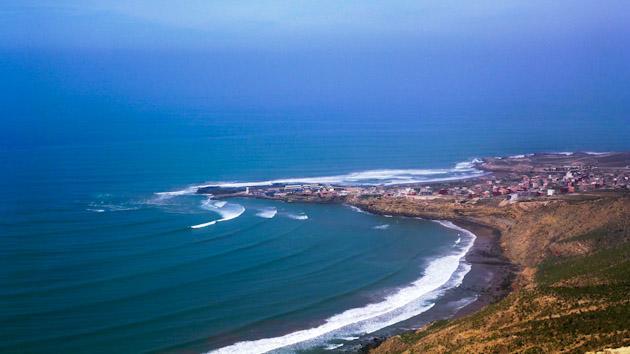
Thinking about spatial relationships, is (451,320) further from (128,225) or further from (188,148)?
(188,148)

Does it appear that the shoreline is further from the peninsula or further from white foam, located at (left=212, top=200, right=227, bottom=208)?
white foam, located at (left=212, top=200, right=227, bottom=208)

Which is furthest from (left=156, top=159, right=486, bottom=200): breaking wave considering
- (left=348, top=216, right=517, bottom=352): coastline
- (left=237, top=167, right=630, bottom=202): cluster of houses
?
(left=348, top=216, right=517, bottom=352): coastline

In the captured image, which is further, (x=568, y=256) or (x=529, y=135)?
(x=529, y=135)

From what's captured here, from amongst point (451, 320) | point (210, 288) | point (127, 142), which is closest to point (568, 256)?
point (451, 320)

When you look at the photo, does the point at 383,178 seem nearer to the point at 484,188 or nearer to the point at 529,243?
the point at 484,188

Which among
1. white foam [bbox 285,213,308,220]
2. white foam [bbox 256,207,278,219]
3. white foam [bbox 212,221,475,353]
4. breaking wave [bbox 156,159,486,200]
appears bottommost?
white foam [bbox 212,221,475,353]
